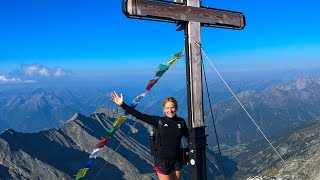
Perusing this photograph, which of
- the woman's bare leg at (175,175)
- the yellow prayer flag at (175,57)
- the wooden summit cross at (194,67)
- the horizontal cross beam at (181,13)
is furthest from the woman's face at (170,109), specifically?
the horizontal cross beam at (181,13)

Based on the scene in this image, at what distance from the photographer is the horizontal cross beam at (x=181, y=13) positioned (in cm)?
1041

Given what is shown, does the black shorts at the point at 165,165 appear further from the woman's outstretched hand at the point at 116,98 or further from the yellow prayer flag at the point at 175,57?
the yellow prayer flag at the point at 175,57

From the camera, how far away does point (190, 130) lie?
37.7 ft

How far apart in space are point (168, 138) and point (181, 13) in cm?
383

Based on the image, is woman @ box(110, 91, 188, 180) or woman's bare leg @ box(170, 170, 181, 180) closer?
woman @ box(110, 91, 188, 180)

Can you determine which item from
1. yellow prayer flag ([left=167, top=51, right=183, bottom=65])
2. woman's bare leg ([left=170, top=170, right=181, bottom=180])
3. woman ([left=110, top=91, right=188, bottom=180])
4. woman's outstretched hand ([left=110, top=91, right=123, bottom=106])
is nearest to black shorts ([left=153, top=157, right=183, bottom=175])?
woman ([left=110, top=91, right=188, bottom=180])

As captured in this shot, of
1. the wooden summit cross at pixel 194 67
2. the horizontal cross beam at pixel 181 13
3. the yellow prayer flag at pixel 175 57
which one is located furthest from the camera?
the yellow prayer flag at pixel 175 57

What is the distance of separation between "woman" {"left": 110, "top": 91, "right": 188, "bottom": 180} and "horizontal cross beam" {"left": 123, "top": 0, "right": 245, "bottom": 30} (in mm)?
2620

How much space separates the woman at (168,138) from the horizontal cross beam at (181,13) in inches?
103

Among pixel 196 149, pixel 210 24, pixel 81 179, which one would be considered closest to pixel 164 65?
pixel 210 24

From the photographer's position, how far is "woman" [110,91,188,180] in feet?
37.0

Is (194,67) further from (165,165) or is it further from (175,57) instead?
(165,165)

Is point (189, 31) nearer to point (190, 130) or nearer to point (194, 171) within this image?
point (190, 130)

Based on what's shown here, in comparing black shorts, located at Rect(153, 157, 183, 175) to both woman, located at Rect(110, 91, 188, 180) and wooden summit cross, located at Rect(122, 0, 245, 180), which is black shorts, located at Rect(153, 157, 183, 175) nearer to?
woman, located at Rect(110, 91, 188, 180)
